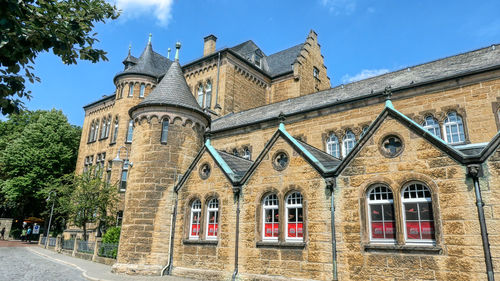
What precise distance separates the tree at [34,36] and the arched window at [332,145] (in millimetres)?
14211

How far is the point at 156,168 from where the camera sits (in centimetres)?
1656

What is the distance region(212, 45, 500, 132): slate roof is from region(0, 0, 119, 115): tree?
14.4m

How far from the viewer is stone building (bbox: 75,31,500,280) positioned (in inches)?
376

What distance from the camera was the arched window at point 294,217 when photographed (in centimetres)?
1221

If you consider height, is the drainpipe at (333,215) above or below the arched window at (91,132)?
below

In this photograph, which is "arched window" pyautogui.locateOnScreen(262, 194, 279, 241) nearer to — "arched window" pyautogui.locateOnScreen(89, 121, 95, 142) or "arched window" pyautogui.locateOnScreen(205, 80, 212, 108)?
"arched window" pyautogui.locateOnScreen(205, 80, 212, 108)

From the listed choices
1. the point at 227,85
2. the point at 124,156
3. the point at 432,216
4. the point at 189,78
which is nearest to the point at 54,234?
the point at 124,156

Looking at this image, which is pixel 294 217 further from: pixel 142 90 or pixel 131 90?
pixel 131 90

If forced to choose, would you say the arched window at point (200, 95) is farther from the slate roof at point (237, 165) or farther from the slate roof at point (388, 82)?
the slate roof at point (237, 165)

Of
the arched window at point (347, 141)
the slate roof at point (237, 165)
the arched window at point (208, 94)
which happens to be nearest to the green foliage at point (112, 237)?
the slate roof at point (237, 165)

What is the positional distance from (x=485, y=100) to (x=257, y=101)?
923 inches

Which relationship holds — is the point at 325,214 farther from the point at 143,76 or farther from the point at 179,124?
the point at 143,76

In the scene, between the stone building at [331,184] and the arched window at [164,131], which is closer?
the stone building at [331,184]

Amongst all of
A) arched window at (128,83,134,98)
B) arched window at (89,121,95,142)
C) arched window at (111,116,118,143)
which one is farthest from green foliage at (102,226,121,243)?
arched window at (89,121,95,142)
